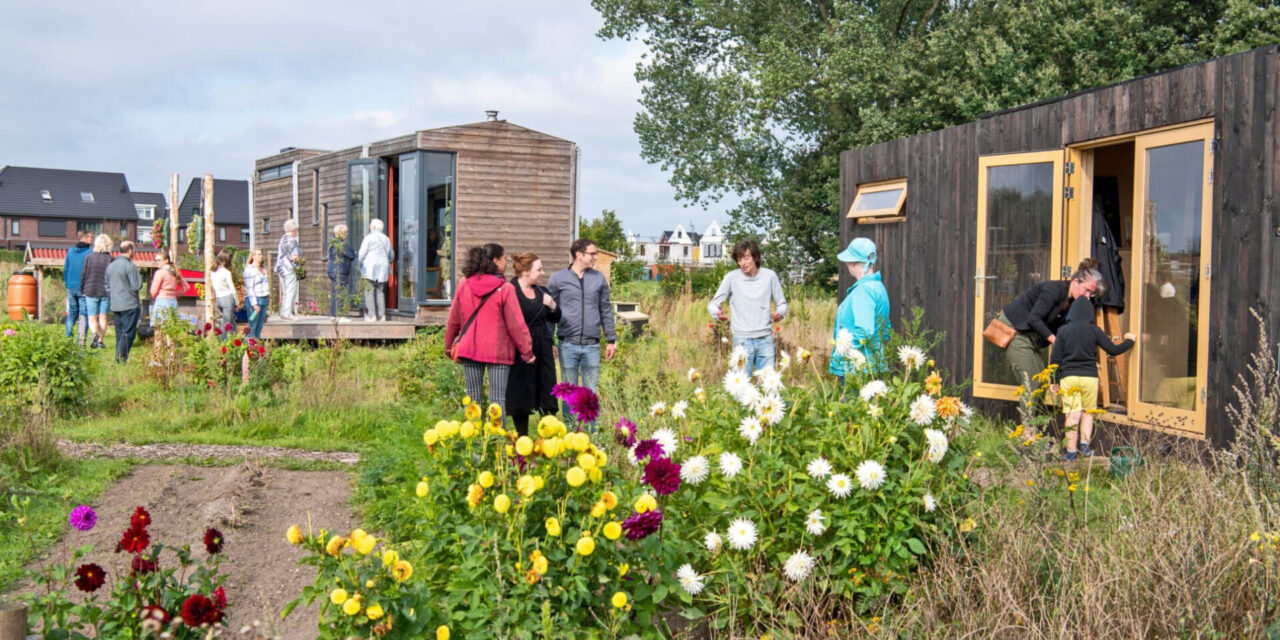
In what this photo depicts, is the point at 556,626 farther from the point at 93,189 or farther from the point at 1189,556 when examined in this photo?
the point at 93,189

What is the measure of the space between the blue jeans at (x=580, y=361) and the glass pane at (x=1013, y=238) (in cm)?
338

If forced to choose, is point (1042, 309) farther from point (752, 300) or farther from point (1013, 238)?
point (752, 300)

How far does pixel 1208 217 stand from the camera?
6938mm

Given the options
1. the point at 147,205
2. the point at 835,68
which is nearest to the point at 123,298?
the point at 835,68

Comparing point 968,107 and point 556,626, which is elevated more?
point 968,107

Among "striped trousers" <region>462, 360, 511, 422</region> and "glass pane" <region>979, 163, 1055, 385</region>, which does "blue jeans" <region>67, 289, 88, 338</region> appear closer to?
"striped trousers" <region>462, 360, 511, 422</region>

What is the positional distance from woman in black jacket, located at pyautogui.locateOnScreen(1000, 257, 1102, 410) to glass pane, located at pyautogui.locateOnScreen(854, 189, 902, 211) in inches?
115

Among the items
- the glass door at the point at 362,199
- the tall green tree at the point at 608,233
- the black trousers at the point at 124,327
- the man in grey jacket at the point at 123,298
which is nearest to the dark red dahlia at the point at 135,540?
the man in grey jacket at the point at 123,298

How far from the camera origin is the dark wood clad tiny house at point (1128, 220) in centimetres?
659

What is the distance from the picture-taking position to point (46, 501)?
20.3 feet

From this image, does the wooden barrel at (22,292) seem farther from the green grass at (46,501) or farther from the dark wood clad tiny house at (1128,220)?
the dark wood clad tiny house at (1128,220)

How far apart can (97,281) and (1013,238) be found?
11.8 meters

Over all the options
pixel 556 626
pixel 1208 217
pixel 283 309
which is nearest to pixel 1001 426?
pixel 1208 217

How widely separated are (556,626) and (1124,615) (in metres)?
1.76
